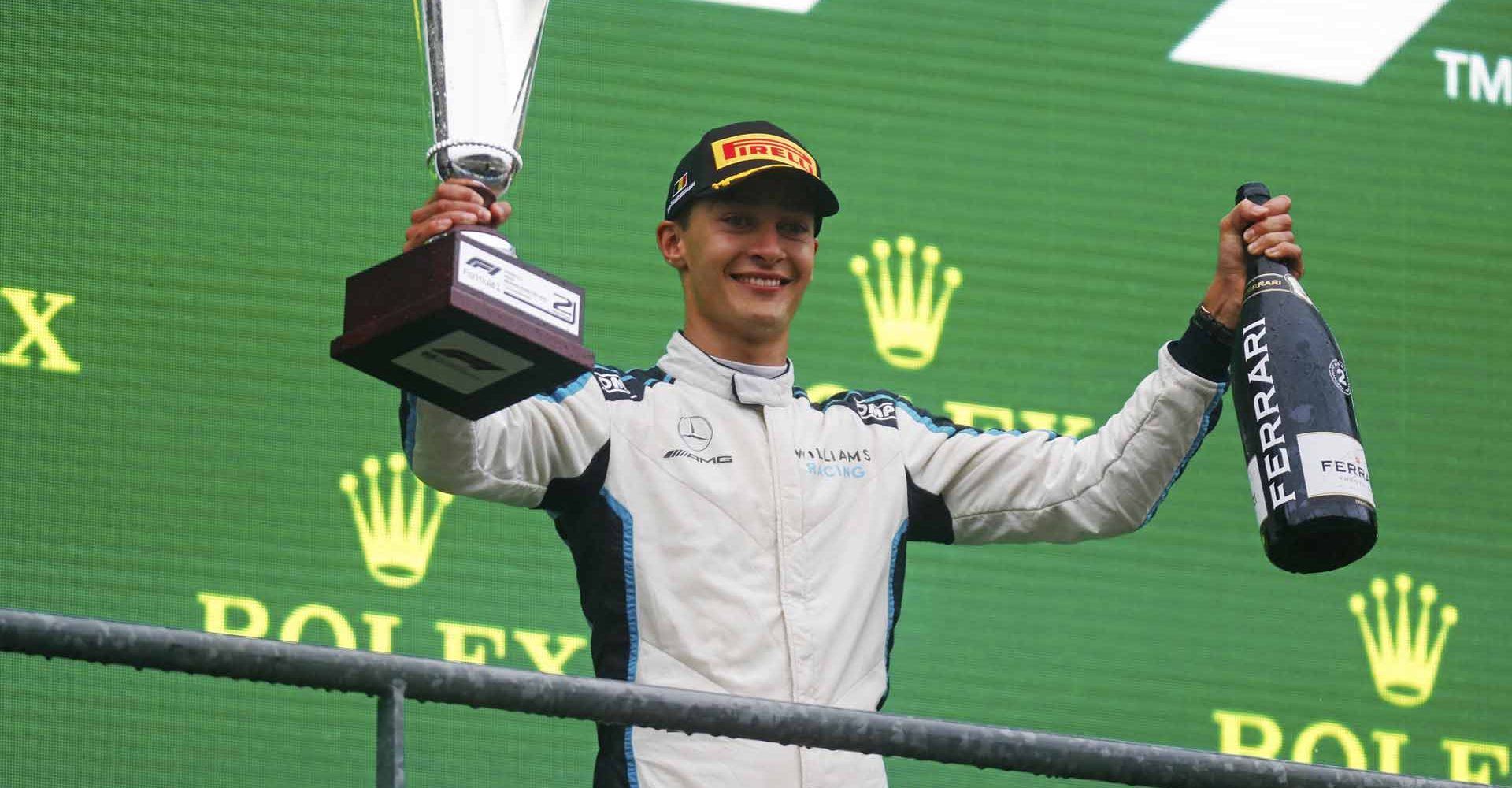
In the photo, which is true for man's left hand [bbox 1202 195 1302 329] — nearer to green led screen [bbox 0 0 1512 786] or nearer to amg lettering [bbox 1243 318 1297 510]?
amg lettering [bbox 1243 318 1297 510]

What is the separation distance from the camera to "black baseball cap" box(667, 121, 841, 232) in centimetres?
207

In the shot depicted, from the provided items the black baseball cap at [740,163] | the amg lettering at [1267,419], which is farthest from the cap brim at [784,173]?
the amg lettering at [1267,419]

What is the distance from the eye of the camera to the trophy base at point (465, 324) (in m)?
1.67

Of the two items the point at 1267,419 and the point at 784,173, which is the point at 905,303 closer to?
the point at 784,173

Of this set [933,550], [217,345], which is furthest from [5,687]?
[933,550]

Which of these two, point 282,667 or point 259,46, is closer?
point 282,667

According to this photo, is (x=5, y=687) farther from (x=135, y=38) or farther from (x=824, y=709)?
(x=824, y=709)

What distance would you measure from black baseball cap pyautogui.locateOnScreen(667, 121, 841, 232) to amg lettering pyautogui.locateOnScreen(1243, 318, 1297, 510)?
0.36 meters

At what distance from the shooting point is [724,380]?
6.71ft

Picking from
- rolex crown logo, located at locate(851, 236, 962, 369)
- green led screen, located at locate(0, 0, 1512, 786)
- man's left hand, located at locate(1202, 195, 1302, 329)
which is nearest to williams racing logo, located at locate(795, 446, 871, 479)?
man's left hand, located at locate(1202, 195, 1302, 329)

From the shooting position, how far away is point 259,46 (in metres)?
2.88

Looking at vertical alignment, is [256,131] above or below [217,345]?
above

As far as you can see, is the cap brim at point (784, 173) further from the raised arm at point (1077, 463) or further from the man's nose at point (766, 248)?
the raised arm at point (1077, 463)

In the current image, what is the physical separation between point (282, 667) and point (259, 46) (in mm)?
1680
